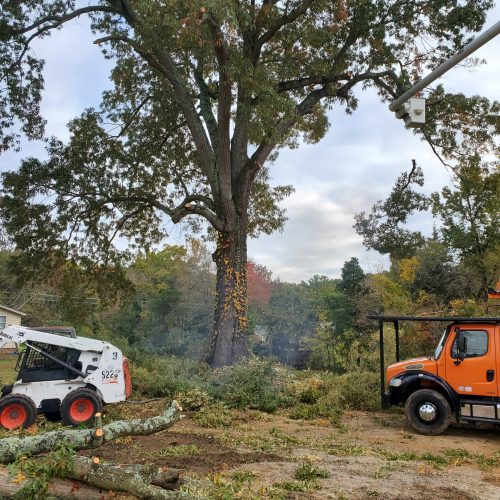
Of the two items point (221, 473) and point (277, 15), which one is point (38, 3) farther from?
point (221, 473)

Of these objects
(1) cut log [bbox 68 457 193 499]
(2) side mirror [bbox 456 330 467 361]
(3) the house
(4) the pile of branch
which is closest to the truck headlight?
(2) side mirror [bbox 456 330 467 361]

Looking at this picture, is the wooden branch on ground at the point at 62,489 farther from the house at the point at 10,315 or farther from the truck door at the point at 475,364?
the house at the point at 10,315

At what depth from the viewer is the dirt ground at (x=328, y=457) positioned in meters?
6.13

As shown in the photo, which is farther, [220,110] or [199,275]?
[199,275]

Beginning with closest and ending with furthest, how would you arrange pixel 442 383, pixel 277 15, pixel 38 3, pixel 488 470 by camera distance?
pixel 488 470 < pixel 442 383 < pixel 277 15 < pixel 38 3

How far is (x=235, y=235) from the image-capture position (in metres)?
16.2

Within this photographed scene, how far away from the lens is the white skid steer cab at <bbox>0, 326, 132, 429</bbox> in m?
10.2

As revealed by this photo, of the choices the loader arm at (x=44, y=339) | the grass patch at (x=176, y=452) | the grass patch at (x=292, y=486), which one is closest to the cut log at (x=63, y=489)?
the grass patch at (x=292, y=486)

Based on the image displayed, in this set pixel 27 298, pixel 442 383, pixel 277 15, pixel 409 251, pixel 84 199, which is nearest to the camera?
pixel 442 383

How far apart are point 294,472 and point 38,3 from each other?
1601 cm

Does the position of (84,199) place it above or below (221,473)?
above

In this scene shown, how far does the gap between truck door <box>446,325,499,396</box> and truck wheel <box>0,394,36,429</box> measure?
8.45m

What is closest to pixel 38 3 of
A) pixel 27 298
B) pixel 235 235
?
pixel 235 235

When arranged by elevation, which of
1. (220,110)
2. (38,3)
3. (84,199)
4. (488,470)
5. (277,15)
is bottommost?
(488,470)
